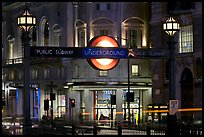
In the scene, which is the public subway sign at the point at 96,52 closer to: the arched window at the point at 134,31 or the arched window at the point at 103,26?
the arched window at the point at 103,26

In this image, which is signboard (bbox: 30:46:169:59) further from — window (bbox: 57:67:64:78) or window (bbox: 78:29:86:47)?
window (bbox: 57:67:64:78)

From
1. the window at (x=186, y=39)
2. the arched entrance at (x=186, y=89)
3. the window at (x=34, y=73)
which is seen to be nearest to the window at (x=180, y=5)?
the window at (x=186, y=39)

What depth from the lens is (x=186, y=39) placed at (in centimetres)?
6500

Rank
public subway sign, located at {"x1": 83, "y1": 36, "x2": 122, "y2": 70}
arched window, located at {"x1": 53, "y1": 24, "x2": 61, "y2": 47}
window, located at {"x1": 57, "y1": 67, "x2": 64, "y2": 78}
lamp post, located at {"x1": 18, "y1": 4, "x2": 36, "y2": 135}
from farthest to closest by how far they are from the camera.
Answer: arched window, located at {"x1": 53, "y1": 24, "x2": 61, "y2": 47}, window, located at {"x1": 57, "y1": 67, "x2": 64, "y2": 78}, public subway sign, located at {"x1": 83, "y1": 36, "x2": 122, "y2": 70}, lamp post, located at {"x1": 18, "y1": 4, "x2": 36, "y2": 135}

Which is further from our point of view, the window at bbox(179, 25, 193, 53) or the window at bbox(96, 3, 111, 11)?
the window at bbox(96, 3, 111, 11)

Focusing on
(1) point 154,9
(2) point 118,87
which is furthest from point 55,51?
(2) point 118,87

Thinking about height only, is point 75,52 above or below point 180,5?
below

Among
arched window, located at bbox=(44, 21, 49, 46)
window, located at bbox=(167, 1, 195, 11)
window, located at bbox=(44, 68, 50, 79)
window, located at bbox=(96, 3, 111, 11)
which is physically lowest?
window, located at bbox=(44, 68, 50, 79)

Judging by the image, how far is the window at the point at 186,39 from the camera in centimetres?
6444

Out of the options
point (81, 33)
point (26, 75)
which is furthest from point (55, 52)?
point (81, 33)

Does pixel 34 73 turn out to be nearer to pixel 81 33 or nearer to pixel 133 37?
pixel 81 33

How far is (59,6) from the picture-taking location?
83688 millimetres

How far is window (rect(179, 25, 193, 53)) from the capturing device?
64.4 m

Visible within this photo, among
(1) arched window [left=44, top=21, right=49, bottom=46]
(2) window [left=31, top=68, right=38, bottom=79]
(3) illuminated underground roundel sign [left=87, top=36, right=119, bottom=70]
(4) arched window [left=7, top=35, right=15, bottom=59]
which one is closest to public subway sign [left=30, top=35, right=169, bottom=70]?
(3) illuminated underground roundel sign [left=87, top=36, right=119, bottom=70]
